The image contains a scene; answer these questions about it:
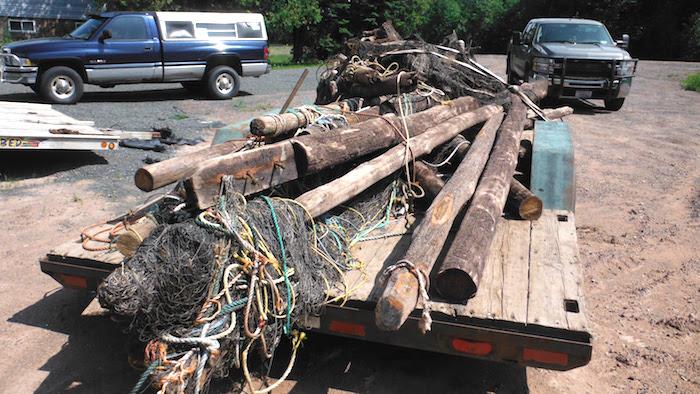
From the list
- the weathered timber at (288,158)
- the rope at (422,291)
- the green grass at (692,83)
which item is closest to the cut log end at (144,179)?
the weathered timber at (288,158)

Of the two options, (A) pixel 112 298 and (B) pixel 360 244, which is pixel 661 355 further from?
(A) pixel 112 298

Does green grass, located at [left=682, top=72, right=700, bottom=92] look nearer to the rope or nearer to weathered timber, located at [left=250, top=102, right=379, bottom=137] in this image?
weathered timber, located at [left=250, top=102, right=379, bottom=137]

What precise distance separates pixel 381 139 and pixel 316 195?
1.23 m

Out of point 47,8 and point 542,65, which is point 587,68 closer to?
point 542,65

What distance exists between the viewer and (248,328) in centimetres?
298

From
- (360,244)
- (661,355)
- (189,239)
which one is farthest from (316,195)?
(661,355)

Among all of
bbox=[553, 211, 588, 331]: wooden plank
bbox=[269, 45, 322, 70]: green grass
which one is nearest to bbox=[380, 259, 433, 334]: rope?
bbox=[553, 211, 588, 331]: wooden plank

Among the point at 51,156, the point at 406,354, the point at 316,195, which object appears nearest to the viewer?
the point at 316,195

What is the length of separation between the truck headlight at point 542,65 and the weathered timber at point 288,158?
8.83 meters

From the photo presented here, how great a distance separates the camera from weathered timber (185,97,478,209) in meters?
3.31

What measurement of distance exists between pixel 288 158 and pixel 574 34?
40.2 feet

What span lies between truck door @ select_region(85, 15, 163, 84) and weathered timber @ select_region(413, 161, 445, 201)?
10866mm

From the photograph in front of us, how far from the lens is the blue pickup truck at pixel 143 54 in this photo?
12852 millimetres

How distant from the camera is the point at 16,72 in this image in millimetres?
12711
